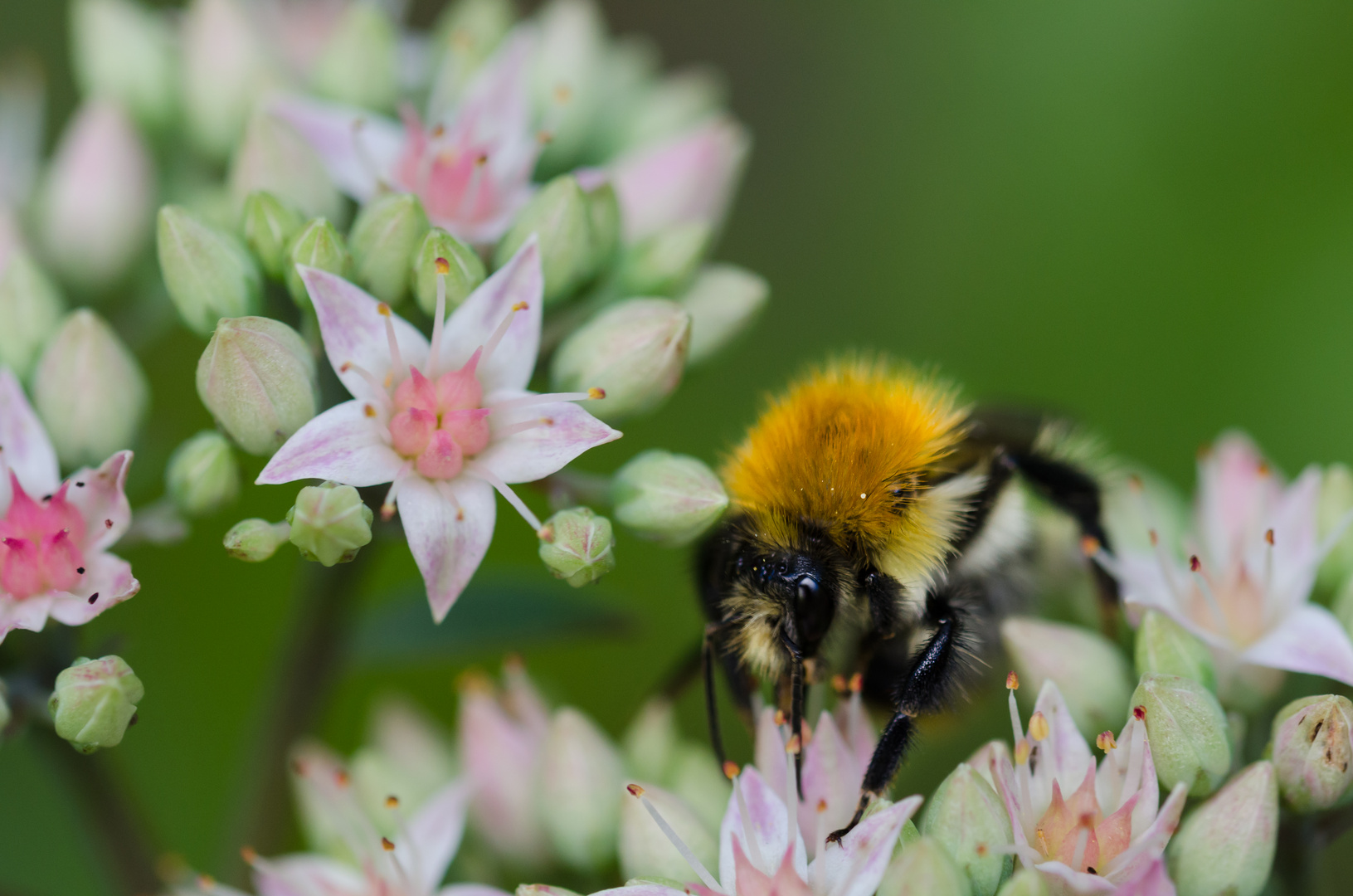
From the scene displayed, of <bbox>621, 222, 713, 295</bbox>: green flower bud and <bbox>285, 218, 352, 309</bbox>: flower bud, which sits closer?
<bbox>285, 218, 352, 309</bbox>: flower bud

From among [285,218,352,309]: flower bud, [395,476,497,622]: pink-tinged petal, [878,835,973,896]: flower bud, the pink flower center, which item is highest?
[285,218,352,309]: flower bud

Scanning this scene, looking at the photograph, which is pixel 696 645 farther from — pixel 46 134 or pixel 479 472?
pixel 46 134

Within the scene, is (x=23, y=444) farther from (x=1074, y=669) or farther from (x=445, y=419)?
(x=1074, y=669)

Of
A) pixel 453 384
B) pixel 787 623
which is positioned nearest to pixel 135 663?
pixel 453 384

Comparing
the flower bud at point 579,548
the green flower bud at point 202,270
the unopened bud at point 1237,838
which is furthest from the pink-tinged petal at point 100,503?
the unopened bud at point 1237,838

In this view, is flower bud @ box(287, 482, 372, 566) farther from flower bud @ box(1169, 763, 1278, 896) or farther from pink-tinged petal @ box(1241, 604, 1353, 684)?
pink-tinged petal @ box(1241, 604, 1353, 684)

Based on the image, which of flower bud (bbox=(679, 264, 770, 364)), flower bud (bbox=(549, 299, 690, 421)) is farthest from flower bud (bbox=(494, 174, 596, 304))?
flower bud (bbox=(679, 264, 770, 364))
